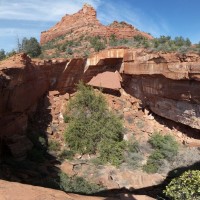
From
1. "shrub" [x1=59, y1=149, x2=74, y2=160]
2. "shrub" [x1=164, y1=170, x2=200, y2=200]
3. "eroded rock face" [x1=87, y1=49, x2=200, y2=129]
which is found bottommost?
"shrub" [x1=59, y1=149, x2=74, y2=160]

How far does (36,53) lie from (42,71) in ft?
Answer: 30.9

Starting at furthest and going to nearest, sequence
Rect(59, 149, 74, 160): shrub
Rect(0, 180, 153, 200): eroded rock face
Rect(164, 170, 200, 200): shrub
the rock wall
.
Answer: Rect(59, 149, 74, 160): shrub < the rock wall < Rect(164, 170, 200, 200): shrub < Rect(0, 180, 153, 200): eroded rock face

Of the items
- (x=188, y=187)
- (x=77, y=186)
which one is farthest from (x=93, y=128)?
(x=188, y=187)

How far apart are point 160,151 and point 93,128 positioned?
4.07 meters

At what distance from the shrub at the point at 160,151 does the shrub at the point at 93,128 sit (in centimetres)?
165

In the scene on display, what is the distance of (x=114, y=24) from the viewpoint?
140 ft

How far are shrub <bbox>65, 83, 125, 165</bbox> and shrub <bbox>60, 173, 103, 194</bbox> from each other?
2967 millimetres

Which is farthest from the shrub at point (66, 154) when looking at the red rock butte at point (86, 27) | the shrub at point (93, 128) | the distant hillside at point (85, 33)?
the red rock butte at point (86, 27)

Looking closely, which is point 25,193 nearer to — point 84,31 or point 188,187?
point 188,187

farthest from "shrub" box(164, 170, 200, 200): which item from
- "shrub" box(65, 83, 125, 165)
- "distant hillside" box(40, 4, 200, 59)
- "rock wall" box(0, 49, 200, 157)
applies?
"distant hillside" box(40, 4, 200, 59)

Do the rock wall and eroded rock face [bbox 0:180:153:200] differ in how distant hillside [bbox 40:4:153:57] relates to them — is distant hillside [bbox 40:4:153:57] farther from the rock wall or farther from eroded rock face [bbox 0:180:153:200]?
eroded rock face [bbox 0:180:153:200]

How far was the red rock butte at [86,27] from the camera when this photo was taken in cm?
3822

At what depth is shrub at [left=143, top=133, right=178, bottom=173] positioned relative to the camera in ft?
51.2

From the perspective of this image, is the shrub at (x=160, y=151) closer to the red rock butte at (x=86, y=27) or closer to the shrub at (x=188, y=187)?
the shrub at (x=188, y=187)
